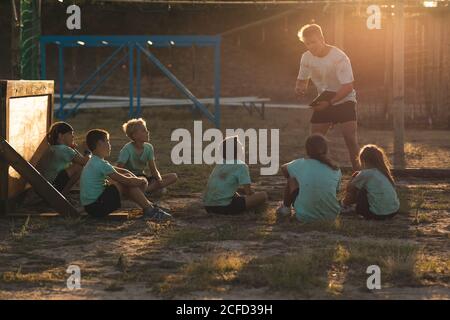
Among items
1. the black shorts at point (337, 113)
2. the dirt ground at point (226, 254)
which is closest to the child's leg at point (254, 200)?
the dirt ground at point (226, 254)

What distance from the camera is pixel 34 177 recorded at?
819 cm

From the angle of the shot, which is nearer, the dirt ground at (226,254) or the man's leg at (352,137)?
the dirt ground at (226,254)

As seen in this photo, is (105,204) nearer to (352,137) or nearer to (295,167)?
(295,167)

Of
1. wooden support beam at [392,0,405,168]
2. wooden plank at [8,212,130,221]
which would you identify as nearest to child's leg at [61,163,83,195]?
wooden plank at [8,212,130,221]

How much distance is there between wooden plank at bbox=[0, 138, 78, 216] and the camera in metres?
8.09

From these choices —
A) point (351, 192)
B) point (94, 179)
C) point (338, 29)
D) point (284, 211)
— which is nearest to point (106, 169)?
point (94, 179)

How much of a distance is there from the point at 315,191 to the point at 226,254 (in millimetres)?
1472

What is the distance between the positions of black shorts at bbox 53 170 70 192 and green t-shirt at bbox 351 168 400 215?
9.96 ft

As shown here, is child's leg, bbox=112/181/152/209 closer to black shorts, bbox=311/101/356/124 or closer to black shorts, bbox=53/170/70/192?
black shorts, bbox=53/170/70/192

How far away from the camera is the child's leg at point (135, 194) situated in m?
8.13

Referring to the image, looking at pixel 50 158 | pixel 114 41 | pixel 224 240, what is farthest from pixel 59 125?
pixel 114 41

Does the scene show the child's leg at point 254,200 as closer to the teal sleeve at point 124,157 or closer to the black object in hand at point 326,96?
the teal sleeve at point 124,157

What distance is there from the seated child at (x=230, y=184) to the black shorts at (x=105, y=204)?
853 mm
